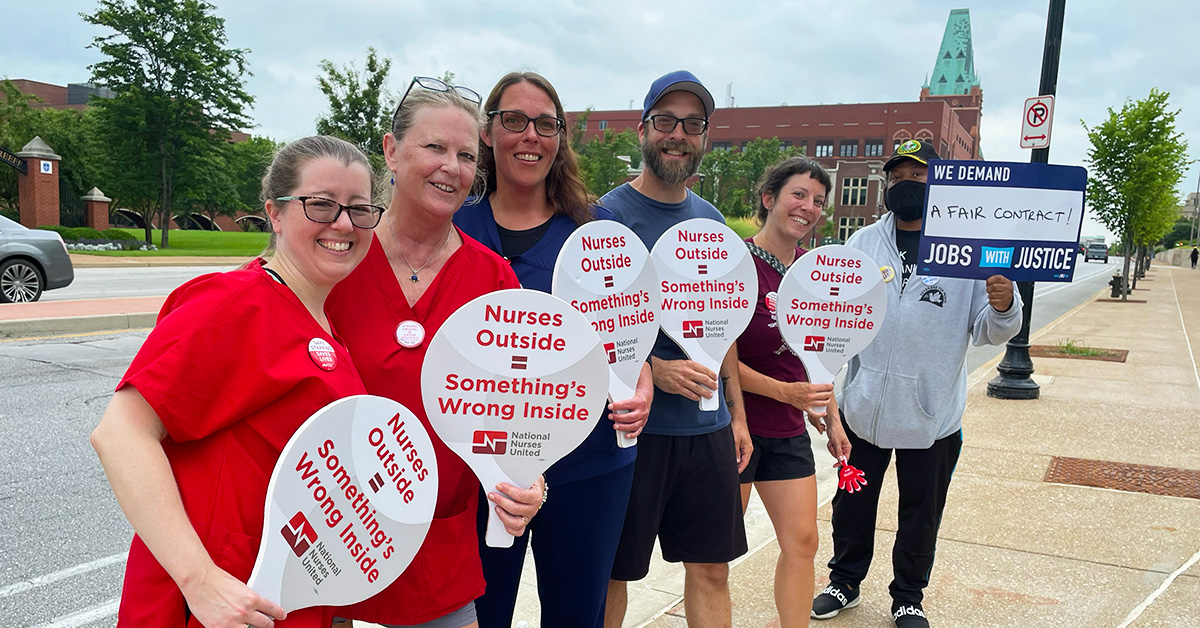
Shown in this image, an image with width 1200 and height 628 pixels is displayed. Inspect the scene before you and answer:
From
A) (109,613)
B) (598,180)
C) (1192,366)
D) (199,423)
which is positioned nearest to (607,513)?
(199,423)

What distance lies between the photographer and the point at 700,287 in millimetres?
2666

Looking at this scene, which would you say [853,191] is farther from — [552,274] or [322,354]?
[322,354]

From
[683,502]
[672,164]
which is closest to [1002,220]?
[672,164]

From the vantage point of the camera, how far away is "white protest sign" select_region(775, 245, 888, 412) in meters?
2.90

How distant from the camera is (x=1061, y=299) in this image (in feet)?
80.9

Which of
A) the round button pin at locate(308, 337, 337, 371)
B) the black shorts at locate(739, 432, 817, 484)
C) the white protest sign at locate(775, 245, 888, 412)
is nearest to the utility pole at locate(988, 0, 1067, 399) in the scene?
the white protest sign at locate(775, 245, 888, 412)

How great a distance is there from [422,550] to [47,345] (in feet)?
29.7

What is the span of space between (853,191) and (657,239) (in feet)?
275

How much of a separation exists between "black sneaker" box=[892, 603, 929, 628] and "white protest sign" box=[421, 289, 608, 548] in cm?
206

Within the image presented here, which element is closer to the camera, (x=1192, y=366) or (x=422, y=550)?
(x=422, y=550)

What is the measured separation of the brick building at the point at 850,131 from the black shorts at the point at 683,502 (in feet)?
250

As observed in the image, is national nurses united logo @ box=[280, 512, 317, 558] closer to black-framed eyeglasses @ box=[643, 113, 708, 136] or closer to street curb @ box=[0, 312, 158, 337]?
black-framed eyeglasses @ box=[643, 113, 708, 136]

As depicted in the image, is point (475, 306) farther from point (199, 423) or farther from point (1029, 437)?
point (1029, 437)

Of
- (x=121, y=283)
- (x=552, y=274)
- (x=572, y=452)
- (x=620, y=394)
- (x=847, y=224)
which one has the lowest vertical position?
(x=121, y=283)
